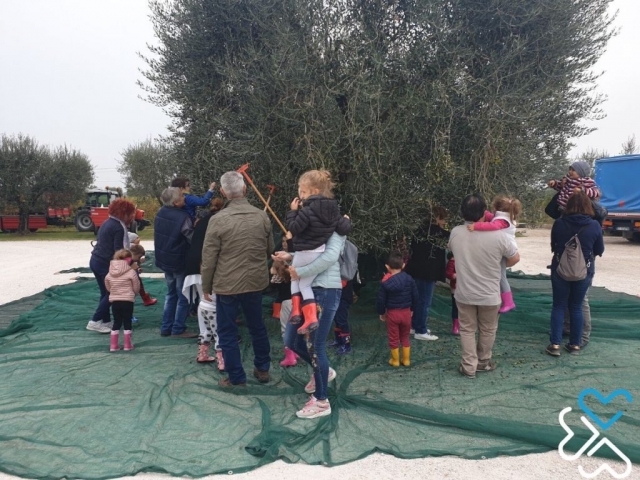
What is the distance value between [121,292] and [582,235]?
5.01 m

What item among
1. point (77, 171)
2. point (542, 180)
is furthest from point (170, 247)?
point (77, 171)

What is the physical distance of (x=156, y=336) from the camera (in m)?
5.98

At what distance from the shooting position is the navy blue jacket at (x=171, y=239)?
5469 millimetres

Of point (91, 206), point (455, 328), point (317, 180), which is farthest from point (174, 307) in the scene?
point (91, 206)

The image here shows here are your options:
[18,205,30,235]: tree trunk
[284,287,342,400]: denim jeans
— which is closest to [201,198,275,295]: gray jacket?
[284,287,342,400]: denim jeans

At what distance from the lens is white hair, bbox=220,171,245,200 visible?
165 inches

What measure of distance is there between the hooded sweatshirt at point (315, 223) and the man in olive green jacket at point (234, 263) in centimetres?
56

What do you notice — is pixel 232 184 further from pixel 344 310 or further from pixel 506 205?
pixel 506 205

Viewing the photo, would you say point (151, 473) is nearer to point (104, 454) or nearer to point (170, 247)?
point (104, 454)

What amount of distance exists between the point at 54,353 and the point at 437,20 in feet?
18.2

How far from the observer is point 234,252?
4113 mm

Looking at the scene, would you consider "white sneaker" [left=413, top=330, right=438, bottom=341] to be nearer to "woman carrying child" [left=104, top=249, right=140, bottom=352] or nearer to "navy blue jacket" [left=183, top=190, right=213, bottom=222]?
"navy blue jacket" [left=183, top=190, right=213, bottom=222]

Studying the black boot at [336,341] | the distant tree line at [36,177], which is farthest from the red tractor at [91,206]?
the black boot at [336,341]

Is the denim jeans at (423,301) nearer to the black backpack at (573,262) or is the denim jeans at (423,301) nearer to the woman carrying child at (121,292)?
the black backpack at (573,262)
